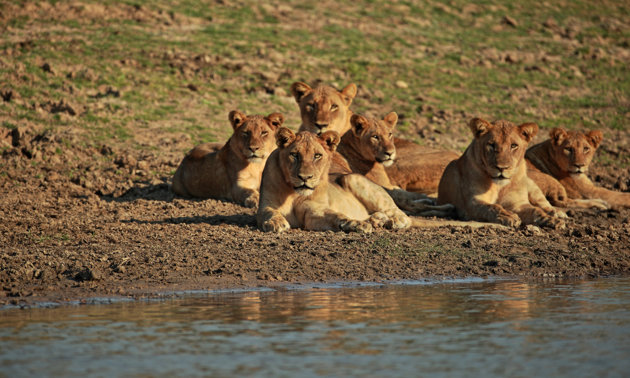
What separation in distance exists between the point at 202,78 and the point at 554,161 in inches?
251

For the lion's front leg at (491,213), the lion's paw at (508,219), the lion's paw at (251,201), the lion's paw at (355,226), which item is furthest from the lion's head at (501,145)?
the lion's paw at (251,201)

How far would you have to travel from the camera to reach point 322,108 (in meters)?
11.8

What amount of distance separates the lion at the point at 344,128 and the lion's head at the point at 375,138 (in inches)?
17.2

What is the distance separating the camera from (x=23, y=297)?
22.0 ft

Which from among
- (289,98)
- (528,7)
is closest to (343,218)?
(289,98)

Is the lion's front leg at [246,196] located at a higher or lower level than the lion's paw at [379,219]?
lower

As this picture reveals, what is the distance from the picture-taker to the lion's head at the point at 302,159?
8.87 metres

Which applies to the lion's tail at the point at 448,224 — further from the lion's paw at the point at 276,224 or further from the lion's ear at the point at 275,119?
the lion's ear at the point at 275,119

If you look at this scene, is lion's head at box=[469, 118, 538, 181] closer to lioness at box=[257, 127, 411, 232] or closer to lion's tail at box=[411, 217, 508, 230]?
lion's tail at box=[411, 217, 508, 230]

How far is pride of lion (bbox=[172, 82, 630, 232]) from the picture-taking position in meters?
9.12

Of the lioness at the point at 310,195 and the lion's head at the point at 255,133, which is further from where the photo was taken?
the lion's head at the point at 255,133

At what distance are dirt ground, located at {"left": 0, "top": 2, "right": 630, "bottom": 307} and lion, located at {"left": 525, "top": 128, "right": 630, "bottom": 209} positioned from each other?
451 mm

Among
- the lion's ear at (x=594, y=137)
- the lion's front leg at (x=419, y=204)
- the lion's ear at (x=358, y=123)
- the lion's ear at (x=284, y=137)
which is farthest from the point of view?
the lion's ear at (x=594, y=137)

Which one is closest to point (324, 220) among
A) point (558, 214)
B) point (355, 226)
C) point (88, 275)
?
point (355, 226)
